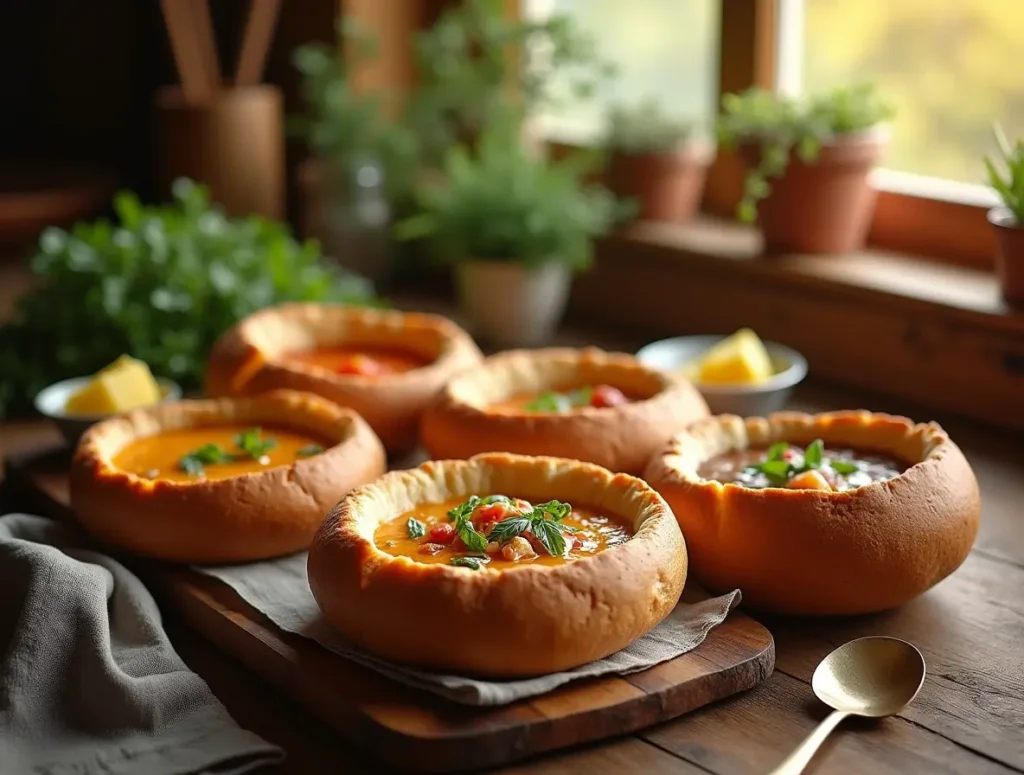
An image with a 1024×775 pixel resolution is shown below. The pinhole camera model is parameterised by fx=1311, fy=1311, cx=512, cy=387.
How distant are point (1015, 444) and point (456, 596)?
126 centimetres

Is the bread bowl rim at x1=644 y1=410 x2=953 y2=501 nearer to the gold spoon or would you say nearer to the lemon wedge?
the gold spoon

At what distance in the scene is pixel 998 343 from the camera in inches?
90.7

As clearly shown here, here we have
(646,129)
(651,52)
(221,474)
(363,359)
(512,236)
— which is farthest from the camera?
(651,52)

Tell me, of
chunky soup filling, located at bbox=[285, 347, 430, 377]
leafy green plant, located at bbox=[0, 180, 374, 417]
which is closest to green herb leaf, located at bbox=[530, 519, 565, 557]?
chunky soup filling, located at bbox=[285, 347, 430, 377]

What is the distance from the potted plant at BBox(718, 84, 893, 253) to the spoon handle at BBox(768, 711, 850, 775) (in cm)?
138

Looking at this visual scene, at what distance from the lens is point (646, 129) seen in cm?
296

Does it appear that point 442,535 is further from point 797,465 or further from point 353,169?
point 353,169

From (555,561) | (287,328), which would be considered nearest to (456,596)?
(555,561)

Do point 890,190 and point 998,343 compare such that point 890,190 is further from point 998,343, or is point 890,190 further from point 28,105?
point 28,105

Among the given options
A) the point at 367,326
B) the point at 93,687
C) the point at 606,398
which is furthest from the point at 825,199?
the point at 93,687

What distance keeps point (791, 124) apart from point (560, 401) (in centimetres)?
86

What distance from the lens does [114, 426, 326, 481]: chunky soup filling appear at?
187 centimetres

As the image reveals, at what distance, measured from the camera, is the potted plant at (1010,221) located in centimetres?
219

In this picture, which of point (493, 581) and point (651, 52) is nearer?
point (493, 581)
